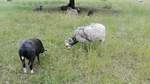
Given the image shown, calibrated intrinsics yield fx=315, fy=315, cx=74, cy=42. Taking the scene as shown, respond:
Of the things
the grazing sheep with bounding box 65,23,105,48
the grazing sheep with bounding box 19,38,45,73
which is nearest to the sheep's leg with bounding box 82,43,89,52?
the grazing sheep with bounding box 65,23,105,48

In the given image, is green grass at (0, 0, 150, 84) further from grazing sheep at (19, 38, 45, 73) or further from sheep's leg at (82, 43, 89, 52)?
grazing sheep at (19, 38, 45, 73)

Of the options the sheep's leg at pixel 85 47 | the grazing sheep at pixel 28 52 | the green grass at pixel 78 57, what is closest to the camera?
the grazing sheep at pixel 28 52

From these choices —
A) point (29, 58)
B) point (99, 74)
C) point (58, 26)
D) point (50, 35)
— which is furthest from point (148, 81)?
point (58, 26)

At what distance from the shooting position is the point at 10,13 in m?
14.3

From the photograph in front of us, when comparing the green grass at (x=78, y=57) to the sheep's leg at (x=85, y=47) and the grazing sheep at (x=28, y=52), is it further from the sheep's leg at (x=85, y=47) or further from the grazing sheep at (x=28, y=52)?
the grazing sheep at (x=28, y=52)

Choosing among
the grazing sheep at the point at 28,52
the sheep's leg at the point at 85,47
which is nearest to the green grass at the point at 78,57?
the sheep's leg at the point at 85,47

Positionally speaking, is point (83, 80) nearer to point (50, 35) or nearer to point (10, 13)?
point (50, 35)

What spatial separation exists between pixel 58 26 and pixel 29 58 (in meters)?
4.93

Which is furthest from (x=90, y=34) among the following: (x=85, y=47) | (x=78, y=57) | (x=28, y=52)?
(x=28, y=52)

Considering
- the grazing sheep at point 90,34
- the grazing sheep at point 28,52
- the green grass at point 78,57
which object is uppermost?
the grazing sheep at point 28,52

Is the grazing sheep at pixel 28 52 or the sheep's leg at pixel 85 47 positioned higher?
the grazing sheep at pixel 28 52

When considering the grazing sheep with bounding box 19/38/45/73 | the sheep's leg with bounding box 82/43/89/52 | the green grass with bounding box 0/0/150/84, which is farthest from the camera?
the sheep's leg with bounding box 82/43/89/52

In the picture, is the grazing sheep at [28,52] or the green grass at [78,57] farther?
the green grass at [78,57]

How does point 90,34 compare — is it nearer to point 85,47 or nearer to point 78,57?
point 85,47
